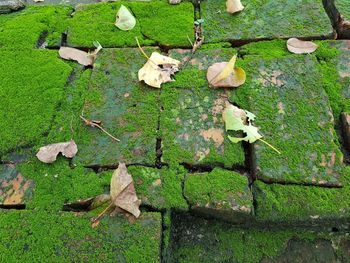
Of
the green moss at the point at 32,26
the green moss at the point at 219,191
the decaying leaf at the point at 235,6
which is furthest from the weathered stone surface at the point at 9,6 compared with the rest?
the green moss at the point at 219,191

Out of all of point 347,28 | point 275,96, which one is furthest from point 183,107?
point 347,28

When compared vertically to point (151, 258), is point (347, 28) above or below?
above

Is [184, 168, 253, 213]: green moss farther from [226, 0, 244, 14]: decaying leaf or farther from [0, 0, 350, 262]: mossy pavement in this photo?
[226, 0, 244, 14]: decaying leaf

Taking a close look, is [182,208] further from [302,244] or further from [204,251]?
[302,244]

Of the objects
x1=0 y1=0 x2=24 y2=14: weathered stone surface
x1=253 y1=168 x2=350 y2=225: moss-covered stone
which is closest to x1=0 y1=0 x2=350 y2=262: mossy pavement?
x1=253 y1=168 x2=350 y2=225: moss-covered stone

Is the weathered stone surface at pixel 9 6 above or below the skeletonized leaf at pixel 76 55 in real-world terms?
above

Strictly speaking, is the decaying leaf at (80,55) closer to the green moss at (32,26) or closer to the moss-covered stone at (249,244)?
the green moss at (32,26)

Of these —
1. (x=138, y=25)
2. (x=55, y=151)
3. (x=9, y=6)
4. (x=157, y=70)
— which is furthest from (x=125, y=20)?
(x=55, y=151)
